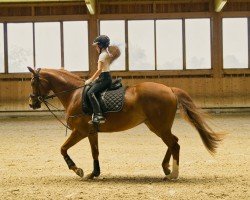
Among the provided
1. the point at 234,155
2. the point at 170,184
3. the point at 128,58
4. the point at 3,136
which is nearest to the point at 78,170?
the point at 170,184

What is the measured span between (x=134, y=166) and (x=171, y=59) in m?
11.3

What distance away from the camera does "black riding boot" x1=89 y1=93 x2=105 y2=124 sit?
6398 mm

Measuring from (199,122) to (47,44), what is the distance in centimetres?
1271

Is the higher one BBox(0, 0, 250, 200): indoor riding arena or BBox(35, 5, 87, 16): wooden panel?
BBox(35, 5, 87, 16): wooden panel

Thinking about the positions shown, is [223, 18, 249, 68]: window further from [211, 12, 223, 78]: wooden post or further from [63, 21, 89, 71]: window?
[63, 21, 89, 71]: window

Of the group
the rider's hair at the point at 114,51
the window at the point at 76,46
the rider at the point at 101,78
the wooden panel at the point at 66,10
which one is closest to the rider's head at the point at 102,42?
the rider at the point at 101,78

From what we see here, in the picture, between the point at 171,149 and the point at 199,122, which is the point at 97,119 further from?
the point at 199,122

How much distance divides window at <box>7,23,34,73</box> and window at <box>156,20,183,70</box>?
4852mm

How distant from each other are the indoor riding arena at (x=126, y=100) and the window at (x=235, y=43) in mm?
38

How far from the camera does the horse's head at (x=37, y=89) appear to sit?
685 centimetres

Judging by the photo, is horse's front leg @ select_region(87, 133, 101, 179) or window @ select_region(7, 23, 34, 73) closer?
horse's front leg @ select_region(87, 133, 101, 179)

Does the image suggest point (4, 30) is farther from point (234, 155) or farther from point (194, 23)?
point (234, 155)

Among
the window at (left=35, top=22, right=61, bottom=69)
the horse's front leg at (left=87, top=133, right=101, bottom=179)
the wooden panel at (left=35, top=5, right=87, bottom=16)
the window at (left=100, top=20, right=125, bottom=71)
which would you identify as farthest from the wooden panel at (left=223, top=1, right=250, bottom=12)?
the horse's front leg at (left=87, top=133, right=101, bottom=179)

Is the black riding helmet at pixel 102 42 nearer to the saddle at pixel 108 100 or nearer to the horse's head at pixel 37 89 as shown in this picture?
the saddle at pixel 108 100
